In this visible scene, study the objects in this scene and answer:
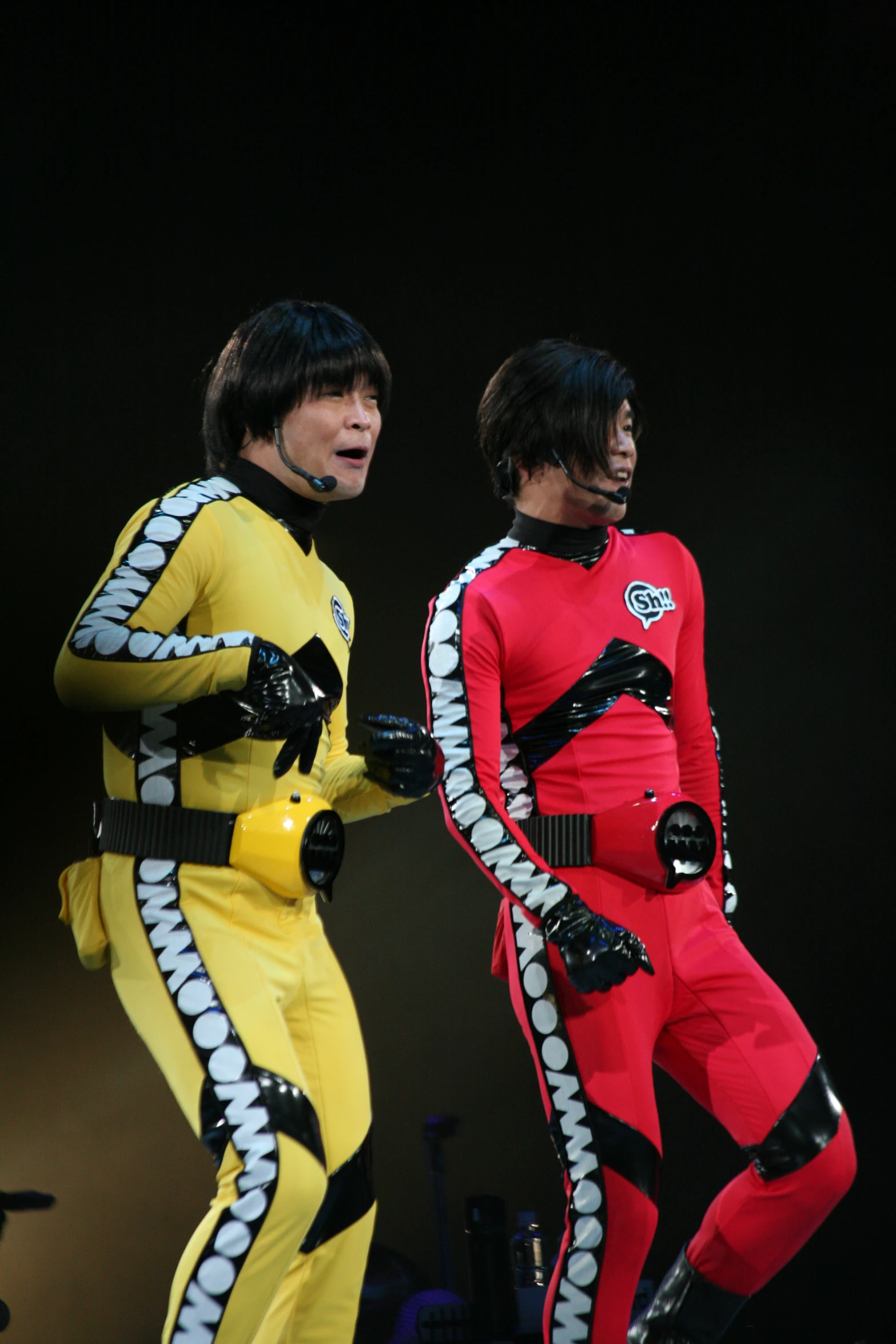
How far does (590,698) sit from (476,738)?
250 millimetres

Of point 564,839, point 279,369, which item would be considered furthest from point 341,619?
Answer: point 564,839

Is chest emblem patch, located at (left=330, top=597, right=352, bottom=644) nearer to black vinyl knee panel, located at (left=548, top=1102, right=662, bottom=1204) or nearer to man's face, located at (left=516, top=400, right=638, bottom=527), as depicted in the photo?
man's face, located at (left=516, top=400, right=638, bottom=527)

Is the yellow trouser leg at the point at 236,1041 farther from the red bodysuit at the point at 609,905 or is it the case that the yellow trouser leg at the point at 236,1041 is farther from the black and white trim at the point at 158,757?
the red bodysuit at the point at 609,905

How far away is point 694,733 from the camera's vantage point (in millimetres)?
2727

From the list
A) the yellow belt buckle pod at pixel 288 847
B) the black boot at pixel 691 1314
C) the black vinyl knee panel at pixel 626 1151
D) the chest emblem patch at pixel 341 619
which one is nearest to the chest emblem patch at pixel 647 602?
the chest emblem patch at pixel 341 619

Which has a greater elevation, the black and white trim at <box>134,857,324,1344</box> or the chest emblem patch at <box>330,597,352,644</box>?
the chest emblem patch at <box>330,597,352,644</box>

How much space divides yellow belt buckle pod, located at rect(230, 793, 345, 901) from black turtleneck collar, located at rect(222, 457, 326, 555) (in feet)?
1.67

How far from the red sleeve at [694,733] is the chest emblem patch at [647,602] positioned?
9 cm

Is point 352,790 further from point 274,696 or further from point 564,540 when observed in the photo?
point 564,540

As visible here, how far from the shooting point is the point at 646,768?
251 centimetres

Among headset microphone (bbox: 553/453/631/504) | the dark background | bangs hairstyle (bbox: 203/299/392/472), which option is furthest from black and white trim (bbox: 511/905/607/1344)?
the dark background

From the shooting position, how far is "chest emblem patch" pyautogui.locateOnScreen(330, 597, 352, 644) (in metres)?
2.48

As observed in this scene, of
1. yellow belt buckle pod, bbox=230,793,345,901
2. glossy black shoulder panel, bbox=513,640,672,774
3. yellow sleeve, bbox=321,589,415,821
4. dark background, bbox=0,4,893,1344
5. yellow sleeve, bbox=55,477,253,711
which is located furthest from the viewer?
dark background, bbox=0,4,893,1344

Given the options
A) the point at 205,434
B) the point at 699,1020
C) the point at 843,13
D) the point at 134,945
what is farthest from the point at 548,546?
the point at 843,13
